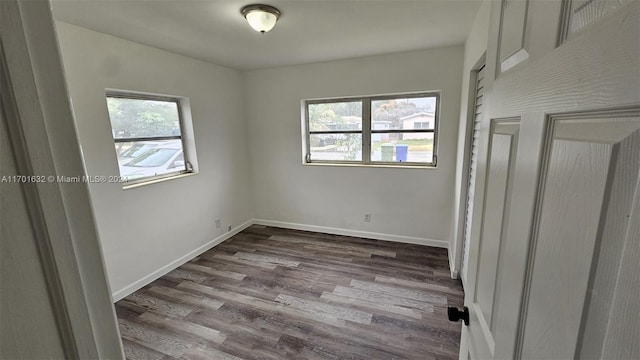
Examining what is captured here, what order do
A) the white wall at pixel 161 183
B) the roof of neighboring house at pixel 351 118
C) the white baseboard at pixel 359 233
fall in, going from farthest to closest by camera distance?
the roof of neighboring house at pixel 351 118 → the white baseboard at pixel 359 233 → the white wall at pixel 161 183

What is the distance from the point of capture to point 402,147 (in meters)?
3.41

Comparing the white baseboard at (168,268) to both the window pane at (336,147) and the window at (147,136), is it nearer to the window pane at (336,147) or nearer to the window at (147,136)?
the window at (147,136)

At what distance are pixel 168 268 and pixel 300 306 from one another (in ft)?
5.51

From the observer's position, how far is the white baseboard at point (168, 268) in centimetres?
254

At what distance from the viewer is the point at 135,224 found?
2.63 metres

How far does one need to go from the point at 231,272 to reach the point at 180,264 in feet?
2.25

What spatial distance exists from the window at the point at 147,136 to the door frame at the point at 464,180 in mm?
3171

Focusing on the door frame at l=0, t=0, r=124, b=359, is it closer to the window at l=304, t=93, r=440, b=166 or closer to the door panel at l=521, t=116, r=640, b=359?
the door panel at l=521, t=116, r=640, b=359

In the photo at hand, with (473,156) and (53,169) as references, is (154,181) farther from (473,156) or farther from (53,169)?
(473,156)

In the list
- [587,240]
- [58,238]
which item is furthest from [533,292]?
[58,238]

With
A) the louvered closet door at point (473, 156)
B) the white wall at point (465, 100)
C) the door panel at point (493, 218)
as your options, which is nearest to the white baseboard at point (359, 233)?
the white wall at point (465, 100)

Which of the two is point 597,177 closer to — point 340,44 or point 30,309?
point 30,309

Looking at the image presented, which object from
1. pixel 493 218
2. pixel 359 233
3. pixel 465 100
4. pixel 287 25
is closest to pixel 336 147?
pixel 359 233

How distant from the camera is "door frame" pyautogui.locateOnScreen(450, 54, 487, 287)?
7.66ft
